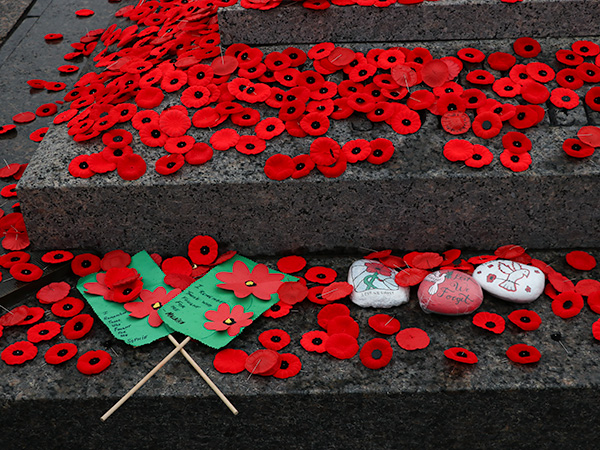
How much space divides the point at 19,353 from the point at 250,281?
977 mm

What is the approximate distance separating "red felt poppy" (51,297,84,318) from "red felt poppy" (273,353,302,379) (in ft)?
3.05

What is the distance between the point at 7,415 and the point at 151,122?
4.61 ft

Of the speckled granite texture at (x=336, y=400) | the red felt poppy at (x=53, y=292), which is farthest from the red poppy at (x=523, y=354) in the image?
the red felt poppy at (x=53, y=292)

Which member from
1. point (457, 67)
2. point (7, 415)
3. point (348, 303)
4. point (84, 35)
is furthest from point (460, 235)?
point (84, 35)

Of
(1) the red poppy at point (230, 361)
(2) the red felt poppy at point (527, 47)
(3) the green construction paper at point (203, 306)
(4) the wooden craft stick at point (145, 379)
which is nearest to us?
(4) the wooden craft stick at point (145, 379)

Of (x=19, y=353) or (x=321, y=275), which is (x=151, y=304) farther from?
(x=321, y=275)

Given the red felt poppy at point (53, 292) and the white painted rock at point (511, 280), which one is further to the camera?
the red felt poppy at point (53, 292)

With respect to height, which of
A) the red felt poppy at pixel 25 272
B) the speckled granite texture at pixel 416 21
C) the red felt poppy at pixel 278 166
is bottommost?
the red felt poppy at pixel 25 272

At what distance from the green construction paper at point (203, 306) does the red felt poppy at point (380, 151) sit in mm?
641

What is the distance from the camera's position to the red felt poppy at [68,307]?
8.68 ft

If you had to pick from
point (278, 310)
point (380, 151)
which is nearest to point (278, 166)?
point (380, 151)

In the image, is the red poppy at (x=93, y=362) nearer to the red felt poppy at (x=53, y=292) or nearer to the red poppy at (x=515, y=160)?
the red felt poppy at (x=53, y=292)

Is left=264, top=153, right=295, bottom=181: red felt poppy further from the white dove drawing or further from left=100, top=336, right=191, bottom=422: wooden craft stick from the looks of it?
the white dove drawing

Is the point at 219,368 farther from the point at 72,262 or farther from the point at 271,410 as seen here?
the point at 72,262
